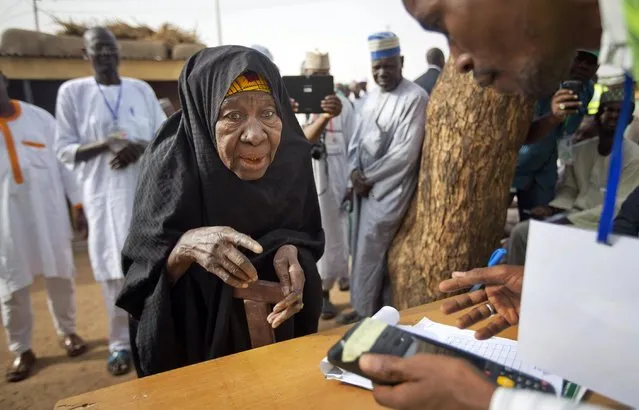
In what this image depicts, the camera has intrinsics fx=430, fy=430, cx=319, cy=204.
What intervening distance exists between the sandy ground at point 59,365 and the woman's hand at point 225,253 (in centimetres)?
198

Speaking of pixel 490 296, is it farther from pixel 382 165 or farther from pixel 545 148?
pixel 545 148

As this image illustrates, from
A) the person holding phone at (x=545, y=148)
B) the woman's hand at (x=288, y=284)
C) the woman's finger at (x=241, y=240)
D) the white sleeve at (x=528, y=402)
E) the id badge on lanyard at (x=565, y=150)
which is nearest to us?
the white sleeve at (x=528, y=402)

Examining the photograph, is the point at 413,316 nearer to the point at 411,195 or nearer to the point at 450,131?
the point at 450,131

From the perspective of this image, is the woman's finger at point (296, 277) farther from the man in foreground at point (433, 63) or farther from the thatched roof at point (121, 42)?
the thatched roof at point (121, 42)

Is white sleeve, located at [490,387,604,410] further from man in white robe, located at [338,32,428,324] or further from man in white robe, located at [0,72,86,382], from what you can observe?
man in white robe, located at [0,72,86,382]

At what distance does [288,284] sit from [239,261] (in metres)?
0.20

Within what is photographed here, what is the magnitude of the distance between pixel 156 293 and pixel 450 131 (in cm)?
146

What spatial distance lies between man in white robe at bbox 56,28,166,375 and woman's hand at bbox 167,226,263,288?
1.81 metres

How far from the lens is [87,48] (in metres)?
2.79

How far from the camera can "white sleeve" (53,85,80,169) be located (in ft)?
8.71

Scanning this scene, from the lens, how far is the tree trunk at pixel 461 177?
74.9 inches

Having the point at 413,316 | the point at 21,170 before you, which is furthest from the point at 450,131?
the point at 21,170

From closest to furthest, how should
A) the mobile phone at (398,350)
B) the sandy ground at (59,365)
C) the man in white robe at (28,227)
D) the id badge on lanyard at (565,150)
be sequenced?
the mobile phone at (398,350), the sandy ground at (59,365), the man in white robe at (28,227), the id badge on lanyard at (565,150)

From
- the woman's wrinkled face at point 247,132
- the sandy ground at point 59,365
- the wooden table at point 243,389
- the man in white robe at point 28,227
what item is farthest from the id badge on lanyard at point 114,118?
the wooden table at point 243,389
